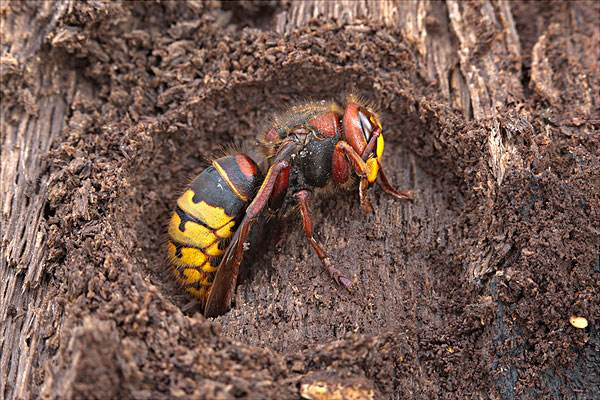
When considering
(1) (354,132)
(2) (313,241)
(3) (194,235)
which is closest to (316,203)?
(2) (313,241)

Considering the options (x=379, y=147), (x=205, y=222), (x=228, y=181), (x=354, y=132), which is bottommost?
(x=205, y=222)

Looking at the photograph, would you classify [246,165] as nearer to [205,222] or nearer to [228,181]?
[228,181]

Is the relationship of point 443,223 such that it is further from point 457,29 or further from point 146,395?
point 146,395

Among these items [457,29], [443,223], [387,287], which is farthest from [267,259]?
[457,29]

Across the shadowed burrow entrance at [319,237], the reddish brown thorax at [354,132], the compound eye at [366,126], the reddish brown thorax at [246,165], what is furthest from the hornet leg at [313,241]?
the compound eye at [366,126]

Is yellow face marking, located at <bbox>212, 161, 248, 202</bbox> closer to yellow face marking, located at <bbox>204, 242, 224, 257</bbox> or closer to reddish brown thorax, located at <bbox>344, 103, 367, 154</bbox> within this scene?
yellow face marking, located at <bbox>204, 242, 224, 257</bbox>

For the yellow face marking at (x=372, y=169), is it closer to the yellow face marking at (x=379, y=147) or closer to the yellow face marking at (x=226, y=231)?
the yellow face marking at (x=379, y=147)
